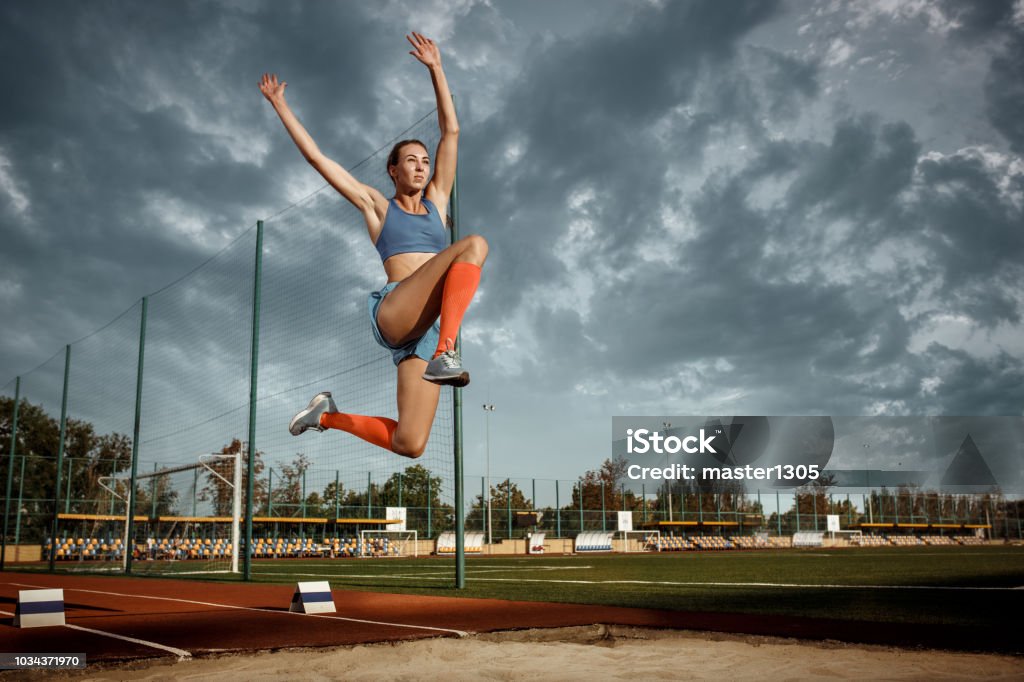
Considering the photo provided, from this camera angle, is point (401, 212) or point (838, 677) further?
point (838, 677)

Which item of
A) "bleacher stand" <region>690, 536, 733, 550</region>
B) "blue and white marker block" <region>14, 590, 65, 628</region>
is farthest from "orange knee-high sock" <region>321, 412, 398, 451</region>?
"bleacher stand" <region>690, 536, 733, 550</region>

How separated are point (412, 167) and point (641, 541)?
49.6m

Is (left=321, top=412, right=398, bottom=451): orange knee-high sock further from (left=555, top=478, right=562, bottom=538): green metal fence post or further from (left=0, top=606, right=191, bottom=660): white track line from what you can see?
(left=555, top=478, right=562, bottom=538): green metal fence post

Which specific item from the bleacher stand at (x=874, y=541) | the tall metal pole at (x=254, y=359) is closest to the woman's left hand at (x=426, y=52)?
the tall metal pole at (x=254, y=359)

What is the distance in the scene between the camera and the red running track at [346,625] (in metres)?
6.71

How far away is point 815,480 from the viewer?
8175 cm

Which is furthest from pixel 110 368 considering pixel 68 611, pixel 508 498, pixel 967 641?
pixel 508 498

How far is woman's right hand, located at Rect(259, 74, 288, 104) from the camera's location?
3662 mm

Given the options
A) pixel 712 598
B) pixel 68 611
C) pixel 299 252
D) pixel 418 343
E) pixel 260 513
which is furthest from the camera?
pixel 260 513

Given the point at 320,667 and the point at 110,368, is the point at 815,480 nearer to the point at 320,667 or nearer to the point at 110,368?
the point at 110,368

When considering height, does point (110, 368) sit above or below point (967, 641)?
above

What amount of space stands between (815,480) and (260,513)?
195ft

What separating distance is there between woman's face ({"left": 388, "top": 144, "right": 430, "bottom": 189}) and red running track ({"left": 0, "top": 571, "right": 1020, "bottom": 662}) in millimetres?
4371

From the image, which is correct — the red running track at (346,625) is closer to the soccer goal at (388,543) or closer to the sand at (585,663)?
the sand at (585,663)
